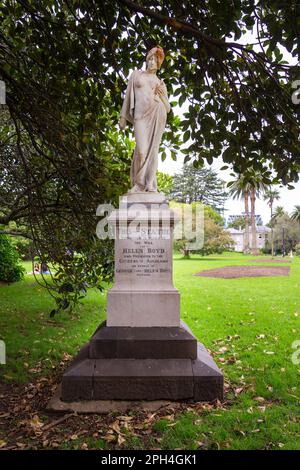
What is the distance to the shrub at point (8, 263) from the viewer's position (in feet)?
48.8

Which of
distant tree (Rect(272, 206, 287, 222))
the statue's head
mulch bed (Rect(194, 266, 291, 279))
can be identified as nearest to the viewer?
the statue's head

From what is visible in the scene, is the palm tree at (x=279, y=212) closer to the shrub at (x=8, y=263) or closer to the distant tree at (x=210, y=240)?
the distant tree at (x=210, y=240)

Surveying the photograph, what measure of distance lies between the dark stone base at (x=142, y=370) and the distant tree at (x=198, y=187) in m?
67.6

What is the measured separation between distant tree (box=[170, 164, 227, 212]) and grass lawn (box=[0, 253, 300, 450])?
202 feet

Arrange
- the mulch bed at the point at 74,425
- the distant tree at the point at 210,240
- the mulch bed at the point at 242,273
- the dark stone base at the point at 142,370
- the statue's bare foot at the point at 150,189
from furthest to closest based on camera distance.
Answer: the distant tree at the point at 210,240, the mulch bed at the point at 242,273, the statue's bare foot at the point at 150,189, the dark stone base at the point at 142,370, the mulch bed at the point at 74,425

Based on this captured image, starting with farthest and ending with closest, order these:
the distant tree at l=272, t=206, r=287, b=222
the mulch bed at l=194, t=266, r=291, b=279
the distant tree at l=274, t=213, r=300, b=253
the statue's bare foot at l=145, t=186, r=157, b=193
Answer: the distant tree at l=272, t=206, r=287, b=222 → the distant tree at l=274, t=213, r=300, b=253 → the mulch bed at l=194, t=266, r=291, b=279 → the statue's bare foot at l=145, t=186, r=157, b=193

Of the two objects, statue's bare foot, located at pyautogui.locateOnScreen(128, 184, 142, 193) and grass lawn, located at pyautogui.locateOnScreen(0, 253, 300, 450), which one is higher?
statue's bare foot, located at pyautogui.locateOnScreen(128, 184, 142, 193)

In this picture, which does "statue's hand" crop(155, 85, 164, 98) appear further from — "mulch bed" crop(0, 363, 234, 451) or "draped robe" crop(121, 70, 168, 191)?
"mulch bed" crop(0, 363, 234, 451)

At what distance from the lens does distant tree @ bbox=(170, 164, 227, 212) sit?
72438 mm

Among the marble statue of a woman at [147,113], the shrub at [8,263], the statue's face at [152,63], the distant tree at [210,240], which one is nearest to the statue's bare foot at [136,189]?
the marble statue of a woman at [147,113]

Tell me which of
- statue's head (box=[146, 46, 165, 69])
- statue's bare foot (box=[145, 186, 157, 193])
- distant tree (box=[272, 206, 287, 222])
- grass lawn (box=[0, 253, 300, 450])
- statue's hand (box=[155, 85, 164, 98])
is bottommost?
grass lawn (box=[0, 253, 300, 450])

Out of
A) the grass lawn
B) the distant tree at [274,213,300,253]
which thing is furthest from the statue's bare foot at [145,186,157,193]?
the distant tree at [274,213,300,253]

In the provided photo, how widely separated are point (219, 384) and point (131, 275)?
1883 millimetres

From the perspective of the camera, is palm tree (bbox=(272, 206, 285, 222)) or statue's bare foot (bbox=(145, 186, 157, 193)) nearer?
statue's bare foot (bbox=(145, 186, 157, 193))
